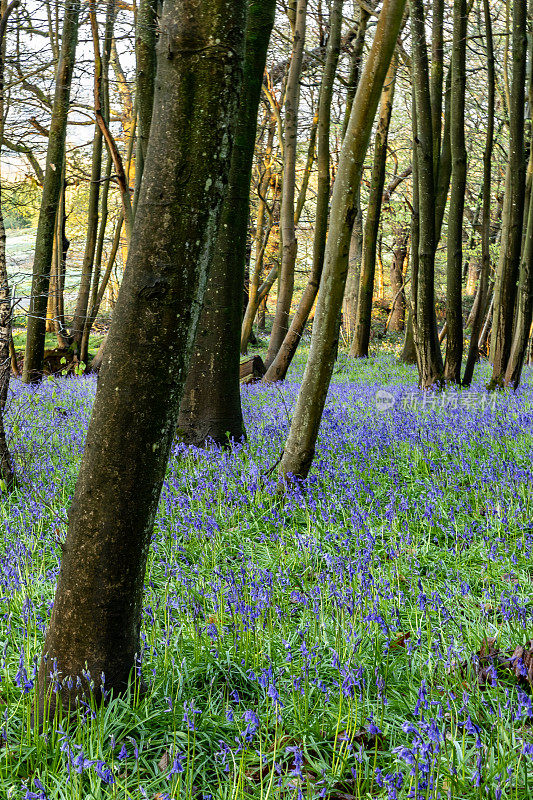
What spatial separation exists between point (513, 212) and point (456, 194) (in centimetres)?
98

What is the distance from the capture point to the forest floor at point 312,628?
6.87ft

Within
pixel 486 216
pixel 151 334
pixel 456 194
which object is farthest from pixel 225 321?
pixel 486 216

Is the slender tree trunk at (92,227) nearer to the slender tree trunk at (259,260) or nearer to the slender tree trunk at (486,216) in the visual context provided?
the slender tree trunk at (259,260)

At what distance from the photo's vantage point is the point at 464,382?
11.0 meters

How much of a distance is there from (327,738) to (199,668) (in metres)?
0.67

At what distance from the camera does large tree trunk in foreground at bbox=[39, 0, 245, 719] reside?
231 centimetres

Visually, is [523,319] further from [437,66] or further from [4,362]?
[4,362]

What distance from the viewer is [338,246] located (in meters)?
4.76

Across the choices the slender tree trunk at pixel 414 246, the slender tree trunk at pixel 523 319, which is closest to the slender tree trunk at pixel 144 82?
the slender tree trunk at pixel 414 246

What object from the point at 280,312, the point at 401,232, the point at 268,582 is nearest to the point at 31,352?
the point at 280,312

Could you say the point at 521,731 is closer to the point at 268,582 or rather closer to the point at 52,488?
the point at 268,582

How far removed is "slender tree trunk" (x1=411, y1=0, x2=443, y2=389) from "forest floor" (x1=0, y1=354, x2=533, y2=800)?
427 cm

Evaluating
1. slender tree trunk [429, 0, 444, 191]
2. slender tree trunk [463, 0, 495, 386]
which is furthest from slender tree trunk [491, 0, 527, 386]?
slender tree trunk [429, 0, 444, 191]

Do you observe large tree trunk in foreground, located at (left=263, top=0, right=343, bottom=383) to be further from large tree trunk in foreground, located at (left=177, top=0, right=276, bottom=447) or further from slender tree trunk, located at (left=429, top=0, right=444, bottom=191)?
large tree trunk in foreground, located at (left=177, top=0, right=276, bottom=447)
